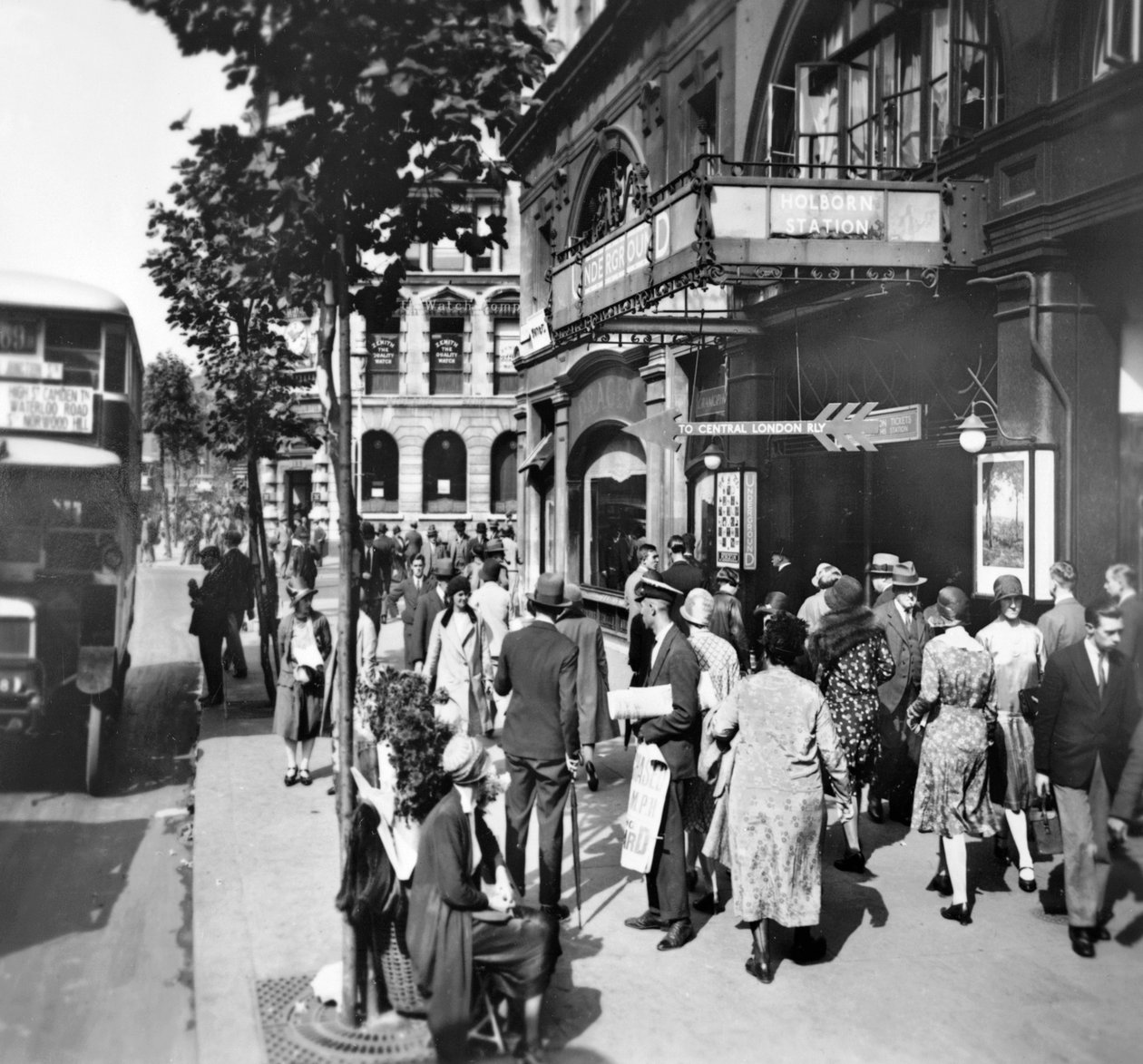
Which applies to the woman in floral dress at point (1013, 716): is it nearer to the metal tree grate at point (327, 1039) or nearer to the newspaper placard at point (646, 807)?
the newspaper placard at point (646, 807)

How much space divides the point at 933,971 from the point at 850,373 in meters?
8.37

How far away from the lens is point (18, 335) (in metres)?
7.98

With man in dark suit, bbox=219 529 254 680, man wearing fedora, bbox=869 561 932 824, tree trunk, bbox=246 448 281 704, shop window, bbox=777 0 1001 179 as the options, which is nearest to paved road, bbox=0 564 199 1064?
tree trunk, bbox=246 448 281 704

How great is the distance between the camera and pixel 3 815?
27.3 ft

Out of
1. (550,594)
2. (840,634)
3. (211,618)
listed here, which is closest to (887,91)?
(840,634)

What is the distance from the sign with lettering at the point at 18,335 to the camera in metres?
7.81

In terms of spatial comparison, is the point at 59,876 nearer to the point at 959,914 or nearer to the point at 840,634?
the point at 840,634

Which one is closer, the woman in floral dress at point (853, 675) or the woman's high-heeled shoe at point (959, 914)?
the woman's high-heeled shoe at point (959, 914)

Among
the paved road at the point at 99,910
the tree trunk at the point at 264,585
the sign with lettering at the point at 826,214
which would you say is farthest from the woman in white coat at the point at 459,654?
the sign with lettering at the point at 826,214

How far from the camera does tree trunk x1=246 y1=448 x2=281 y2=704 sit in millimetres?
12977

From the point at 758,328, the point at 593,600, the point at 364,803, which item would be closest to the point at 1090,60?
the point at 758,328

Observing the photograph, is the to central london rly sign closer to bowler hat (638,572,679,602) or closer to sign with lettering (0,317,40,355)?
bowler hat (638,572,679,602)

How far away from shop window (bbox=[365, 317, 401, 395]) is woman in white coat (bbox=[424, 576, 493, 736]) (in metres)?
30.9

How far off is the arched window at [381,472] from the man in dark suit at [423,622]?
28.5m
